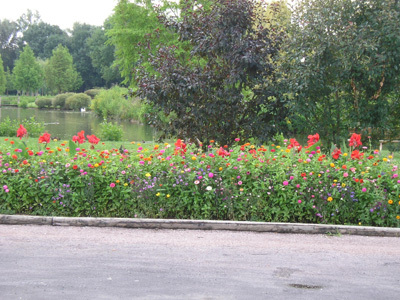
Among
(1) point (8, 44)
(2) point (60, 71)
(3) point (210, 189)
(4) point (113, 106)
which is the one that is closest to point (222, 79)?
(3) point (210, 189)

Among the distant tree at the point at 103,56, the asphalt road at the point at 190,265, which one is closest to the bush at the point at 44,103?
the distant tree at the point at 103,56

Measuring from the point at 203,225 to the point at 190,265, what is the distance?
138cm

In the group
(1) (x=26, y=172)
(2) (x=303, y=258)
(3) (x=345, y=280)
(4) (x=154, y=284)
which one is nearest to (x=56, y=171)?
(1) (x=26, y=172)

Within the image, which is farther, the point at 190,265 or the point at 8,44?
the point at 8,44

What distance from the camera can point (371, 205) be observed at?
6.18 meters

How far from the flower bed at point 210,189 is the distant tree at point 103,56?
251ft

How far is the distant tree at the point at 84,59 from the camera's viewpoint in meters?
91.7

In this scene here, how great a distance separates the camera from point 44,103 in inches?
Answer: 2516

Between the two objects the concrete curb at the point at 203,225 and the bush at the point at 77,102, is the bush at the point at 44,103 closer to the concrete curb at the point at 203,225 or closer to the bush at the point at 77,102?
the bush at the point at 77,102

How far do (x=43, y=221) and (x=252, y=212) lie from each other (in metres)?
2.64

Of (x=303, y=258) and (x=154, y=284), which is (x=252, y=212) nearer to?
(x=303, y=258)

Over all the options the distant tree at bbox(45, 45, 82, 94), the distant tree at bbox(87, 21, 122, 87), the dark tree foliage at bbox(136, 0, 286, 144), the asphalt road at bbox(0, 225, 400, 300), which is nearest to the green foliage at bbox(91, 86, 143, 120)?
the dark tree foliage at bbox(136, 0, 286, 144)

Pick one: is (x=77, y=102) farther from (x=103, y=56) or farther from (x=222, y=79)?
(x=222, y=79)

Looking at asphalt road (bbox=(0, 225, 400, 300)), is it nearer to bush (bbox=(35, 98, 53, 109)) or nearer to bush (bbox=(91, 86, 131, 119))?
bush (bbox=(91, 86, 131, 119))
